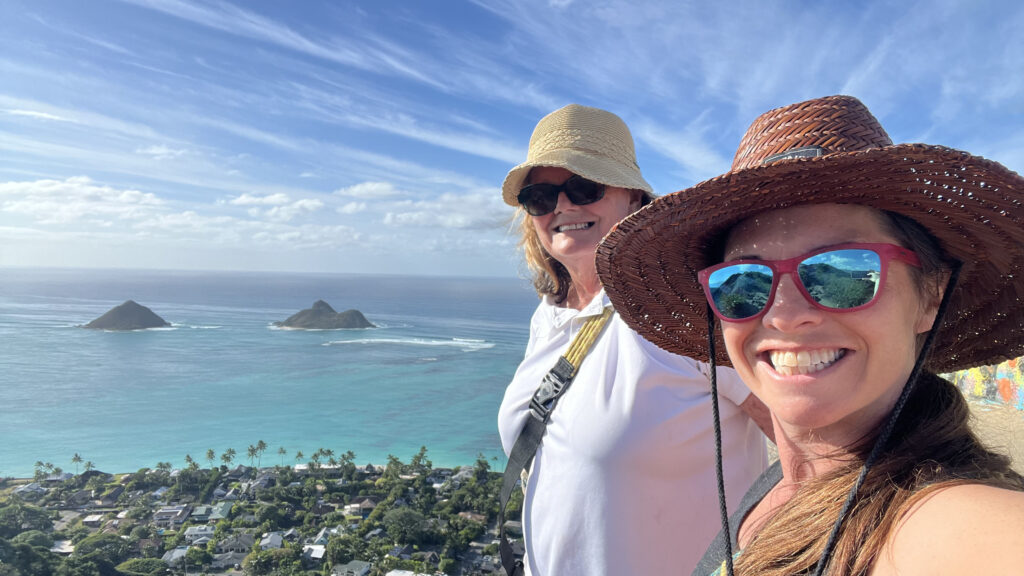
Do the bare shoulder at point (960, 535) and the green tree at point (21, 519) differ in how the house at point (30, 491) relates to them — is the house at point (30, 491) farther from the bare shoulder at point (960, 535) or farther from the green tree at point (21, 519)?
the bare shoulder at point (960, 535)

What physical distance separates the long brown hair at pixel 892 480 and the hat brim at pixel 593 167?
1.16 metres

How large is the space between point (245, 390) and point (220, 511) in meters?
25.0

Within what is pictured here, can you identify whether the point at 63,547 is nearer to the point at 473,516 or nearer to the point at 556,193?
the point at 473,516

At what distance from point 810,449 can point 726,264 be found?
1.19 ft

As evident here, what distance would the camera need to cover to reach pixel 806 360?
2.93 feet

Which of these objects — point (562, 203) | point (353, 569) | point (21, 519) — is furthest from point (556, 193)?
point (21, 519)

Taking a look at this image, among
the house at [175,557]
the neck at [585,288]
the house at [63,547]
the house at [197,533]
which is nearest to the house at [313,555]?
the house at [175,557]

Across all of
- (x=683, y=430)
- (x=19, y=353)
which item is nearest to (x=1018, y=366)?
(x=683, y=430)

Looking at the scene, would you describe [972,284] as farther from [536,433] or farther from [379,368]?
[379,368]

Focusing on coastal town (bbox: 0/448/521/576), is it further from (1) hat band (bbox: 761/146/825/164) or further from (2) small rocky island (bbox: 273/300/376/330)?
(2) small rocky island (bbox: 273/300/376/330)

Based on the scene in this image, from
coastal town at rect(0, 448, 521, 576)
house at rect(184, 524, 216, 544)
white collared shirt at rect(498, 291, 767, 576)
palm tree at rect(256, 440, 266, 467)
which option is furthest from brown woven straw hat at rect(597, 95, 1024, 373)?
palm tree at rect(256, 440, 266, 467)

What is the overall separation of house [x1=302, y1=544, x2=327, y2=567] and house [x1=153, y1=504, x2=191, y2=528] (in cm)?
670

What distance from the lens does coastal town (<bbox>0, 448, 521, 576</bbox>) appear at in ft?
51.1

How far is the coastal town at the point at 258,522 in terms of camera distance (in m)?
15.6
